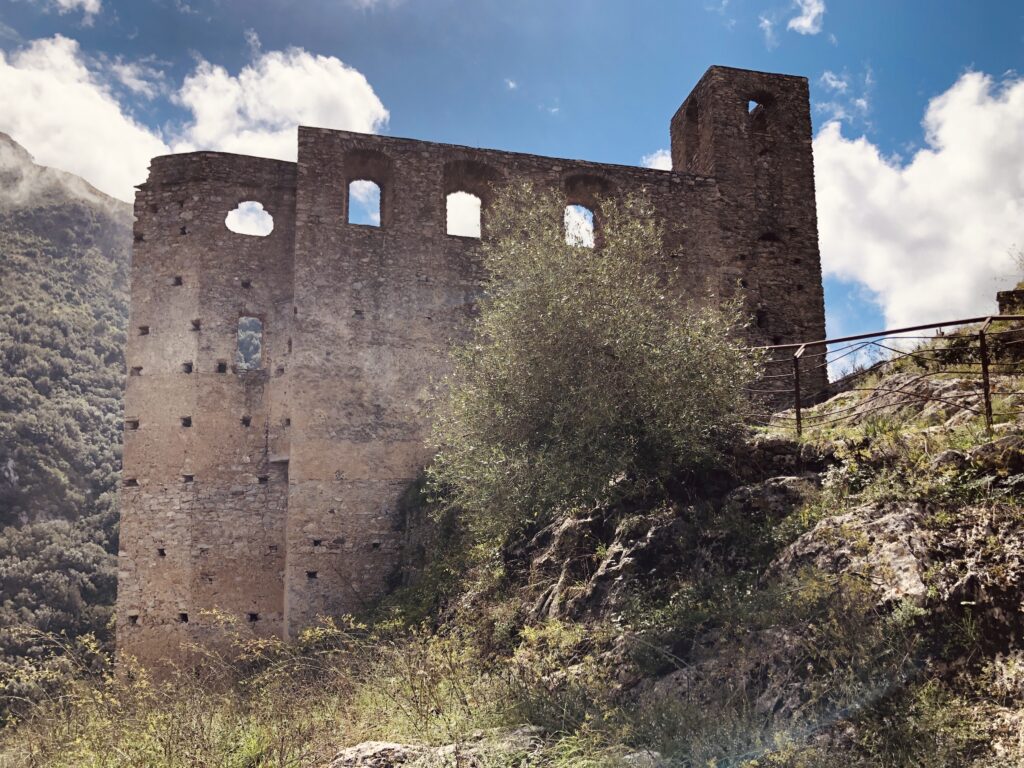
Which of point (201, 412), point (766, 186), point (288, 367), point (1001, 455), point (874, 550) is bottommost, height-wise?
point (874, 550)

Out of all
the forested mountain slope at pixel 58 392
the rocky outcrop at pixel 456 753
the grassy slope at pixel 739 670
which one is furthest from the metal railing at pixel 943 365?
the forested mountain slope at pixel 58 392

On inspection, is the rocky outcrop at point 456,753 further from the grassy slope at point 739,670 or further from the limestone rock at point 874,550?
the limestone rock at point 874,550

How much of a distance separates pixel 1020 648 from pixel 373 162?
40.9 feet

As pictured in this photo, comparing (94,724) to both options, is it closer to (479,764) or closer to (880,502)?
(479,764)

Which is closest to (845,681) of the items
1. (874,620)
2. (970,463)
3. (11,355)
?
(874,620)

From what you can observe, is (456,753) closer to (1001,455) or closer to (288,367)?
(1001,455)

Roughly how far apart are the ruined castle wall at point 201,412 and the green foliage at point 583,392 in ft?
18.3

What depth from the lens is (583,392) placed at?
27.1ft

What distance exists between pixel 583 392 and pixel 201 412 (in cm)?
814

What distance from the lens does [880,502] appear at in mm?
6719

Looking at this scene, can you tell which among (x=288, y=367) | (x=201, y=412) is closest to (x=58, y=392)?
(x=201, y=412)

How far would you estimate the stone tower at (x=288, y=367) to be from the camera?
13.0 metres

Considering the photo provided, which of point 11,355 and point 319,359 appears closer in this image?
point 319,359

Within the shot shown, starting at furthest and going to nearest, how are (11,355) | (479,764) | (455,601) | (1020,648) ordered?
(11,355)
(455,601)
(479,764)
(1020,648)
